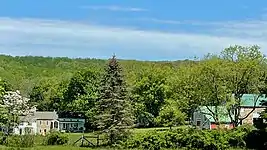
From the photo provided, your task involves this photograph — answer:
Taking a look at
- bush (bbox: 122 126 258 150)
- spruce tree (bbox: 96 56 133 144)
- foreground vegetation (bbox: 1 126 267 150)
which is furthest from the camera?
spruce tree (bbox: 96 56 133 144)

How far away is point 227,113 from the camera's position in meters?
53.8

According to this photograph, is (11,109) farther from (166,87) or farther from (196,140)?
(196,140)

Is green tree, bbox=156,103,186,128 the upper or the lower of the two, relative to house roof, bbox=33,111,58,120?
upper

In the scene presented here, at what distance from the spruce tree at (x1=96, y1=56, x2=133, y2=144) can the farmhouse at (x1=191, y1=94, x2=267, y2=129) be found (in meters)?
9.32

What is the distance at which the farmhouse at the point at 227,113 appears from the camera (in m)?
55.2

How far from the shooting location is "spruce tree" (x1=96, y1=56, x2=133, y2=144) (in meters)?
48.6

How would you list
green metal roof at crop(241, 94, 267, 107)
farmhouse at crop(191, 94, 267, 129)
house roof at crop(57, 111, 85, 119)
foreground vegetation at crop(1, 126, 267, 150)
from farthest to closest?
house roof at crop(57, 111, 85, 119) → green metal roof at crop(241, 94, 267, 107) → farmhouse at crop(191, 94, 267, 129) → foreground vegetation at crop(1, 126, 267, 150)

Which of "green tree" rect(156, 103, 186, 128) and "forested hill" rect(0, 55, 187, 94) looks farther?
"forested hill" rect(0, 55, 187, 94)

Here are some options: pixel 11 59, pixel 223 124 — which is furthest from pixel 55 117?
pixel 11 59

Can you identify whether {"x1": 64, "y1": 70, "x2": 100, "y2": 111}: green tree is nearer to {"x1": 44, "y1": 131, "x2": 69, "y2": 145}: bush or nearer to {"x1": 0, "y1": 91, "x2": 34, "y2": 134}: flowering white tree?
{"x1": 0, "y1": 91, "x2": 34, "y2": 134}: flowering white tree

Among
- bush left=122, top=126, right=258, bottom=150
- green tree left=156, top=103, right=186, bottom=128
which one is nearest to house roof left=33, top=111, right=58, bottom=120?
green tree left=156, top=103, right=186, bottom=128

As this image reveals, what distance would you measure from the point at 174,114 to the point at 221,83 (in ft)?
42.8

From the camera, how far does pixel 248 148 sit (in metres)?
41.2

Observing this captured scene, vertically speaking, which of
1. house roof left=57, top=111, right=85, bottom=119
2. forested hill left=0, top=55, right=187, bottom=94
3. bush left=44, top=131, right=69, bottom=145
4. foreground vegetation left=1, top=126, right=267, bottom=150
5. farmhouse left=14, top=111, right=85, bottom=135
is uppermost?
forested hill left=0, top=55, right=187, bottom=94
